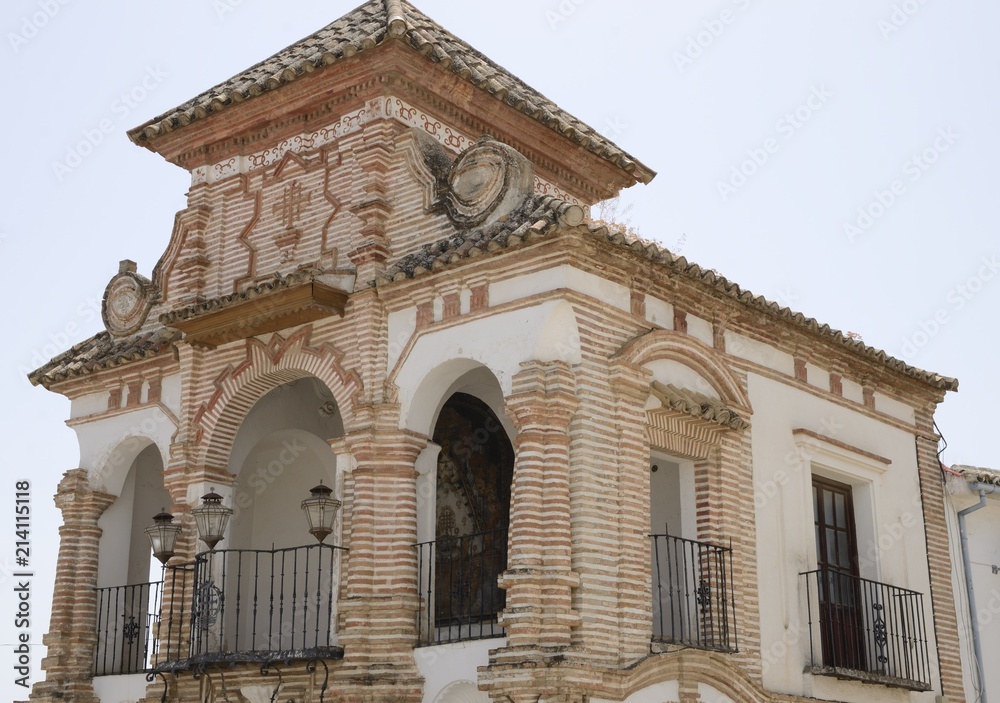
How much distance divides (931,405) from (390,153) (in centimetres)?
682

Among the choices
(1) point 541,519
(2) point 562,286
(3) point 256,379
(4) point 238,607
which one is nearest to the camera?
(1) point 541,519

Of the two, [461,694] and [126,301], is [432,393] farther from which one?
[126,301]

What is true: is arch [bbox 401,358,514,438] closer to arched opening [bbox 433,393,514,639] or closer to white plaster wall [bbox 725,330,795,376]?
arched opening [bbox 433,393,514,639]

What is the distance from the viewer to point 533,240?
391 inches

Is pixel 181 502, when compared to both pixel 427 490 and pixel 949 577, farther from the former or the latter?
pixel 949 577

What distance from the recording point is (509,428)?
39.6 feet

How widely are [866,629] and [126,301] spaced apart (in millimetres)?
8317

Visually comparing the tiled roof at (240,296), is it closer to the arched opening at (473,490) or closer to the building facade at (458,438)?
the building facade at (458,438)

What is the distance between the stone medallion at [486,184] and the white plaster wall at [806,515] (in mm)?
2883

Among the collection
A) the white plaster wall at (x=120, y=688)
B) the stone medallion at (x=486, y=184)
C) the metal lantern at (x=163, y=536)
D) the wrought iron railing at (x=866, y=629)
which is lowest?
the white plaster wall at (x=120, y=688)

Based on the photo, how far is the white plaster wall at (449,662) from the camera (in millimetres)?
9797

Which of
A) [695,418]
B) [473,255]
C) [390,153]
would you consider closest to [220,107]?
[390,153]

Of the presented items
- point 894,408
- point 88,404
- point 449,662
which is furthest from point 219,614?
point 894,408

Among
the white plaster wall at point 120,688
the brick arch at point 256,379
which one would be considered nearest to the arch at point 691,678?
the brick arch at point 256,379
